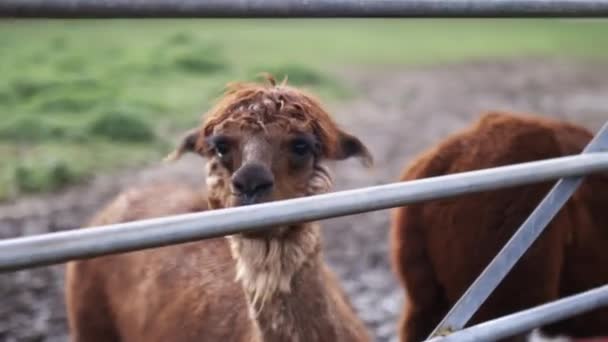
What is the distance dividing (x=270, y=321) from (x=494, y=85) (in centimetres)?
1113

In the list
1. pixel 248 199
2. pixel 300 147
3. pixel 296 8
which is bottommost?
pixel 248 199

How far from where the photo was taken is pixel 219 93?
4242mm

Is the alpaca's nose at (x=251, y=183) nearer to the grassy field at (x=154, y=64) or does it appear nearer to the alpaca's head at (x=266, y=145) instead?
the alpaca's head at (x=266, y=145)

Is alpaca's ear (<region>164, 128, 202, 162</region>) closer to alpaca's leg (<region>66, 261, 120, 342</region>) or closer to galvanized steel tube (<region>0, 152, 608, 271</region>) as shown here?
alpaca's leg (<region>66, 261, 120, 342</region>)

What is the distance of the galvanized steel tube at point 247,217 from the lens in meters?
1.75

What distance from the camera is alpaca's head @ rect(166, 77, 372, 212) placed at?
304cm

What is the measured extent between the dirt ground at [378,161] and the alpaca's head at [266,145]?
2.26 m

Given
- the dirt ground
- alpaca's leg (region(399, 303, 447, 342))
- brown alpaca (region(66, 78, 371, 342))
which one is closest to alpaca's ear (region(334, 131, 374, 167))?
brown alpaca (region(66, 78, 371, 342))

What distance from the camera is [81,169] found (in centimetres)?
818

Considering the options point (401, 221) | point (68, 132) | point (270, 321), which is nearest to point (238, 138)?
point (270, 321)

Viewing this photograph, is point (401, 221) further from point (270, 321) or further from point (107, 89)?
point (107, 89)

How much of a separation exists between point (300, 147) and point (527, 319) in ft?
3.61

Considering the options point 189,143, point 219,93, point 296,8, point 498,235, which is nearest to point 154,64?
point 219,93

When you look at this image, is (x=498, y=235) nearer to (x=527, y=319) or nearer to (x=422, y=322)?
(x=422, y=322)
